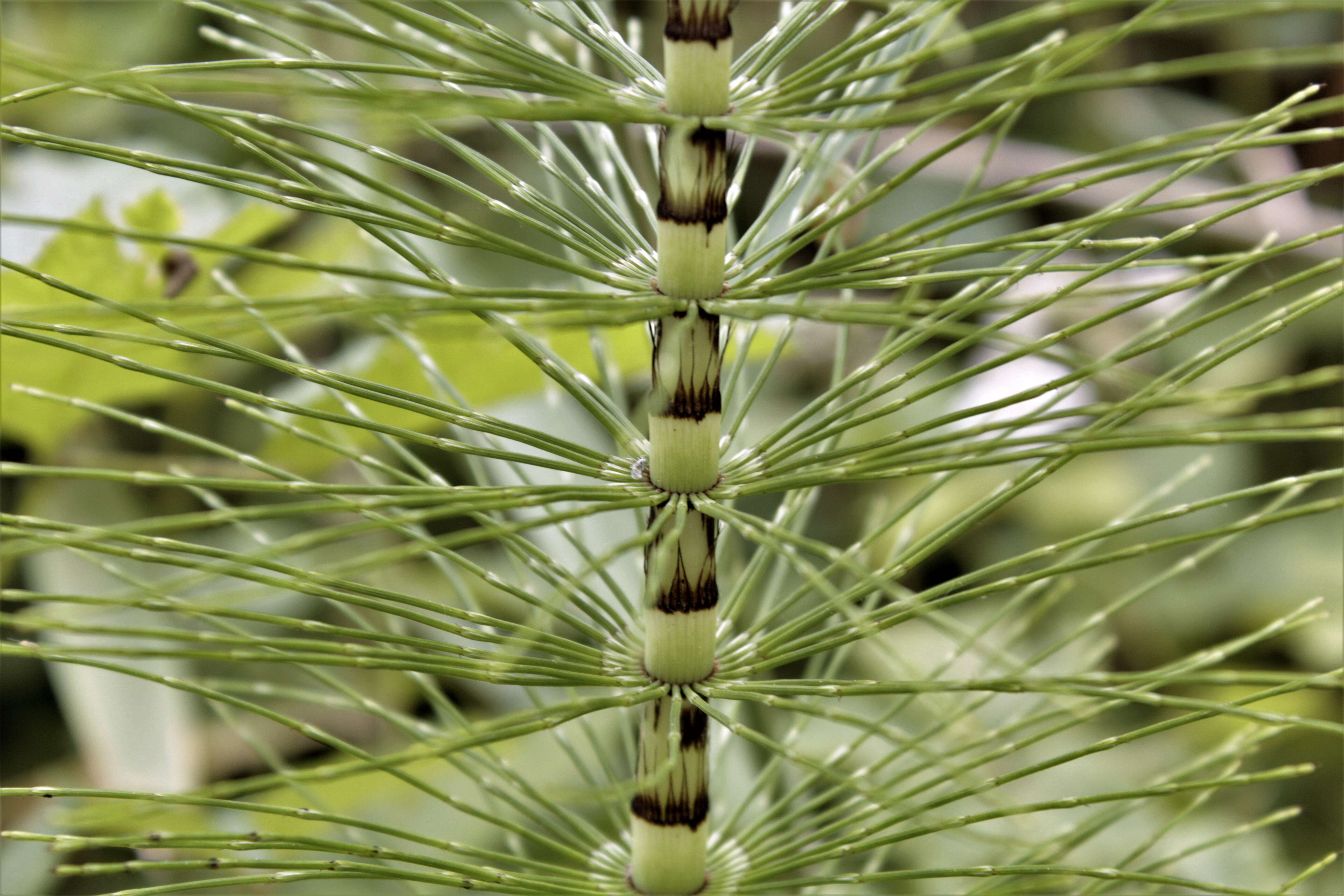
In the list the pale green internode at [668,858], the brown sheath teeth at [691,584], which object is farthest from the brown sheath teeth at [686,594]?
the pale green internode at [668,858]

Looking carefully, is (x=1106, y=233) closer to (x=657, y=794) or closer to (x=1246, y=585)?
(x=1246, y=585)

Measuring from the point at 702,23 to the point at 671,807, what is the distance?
0.34 meters

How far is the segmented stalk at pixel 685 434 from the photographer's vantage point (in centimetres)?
46

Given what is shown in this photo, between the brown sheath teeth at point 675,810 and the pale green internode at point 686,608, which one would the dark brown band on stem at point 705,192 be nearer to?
the pale green internode at point 686,608

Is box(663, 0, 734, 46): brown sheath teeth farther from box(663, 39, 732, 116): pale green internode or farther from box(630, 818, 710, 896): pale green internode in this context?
box(630, 818, 710, 896): pale green internode

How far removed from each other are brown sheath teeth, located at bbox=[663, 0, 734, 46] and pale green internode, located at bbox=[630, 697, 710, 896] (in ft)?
0.91

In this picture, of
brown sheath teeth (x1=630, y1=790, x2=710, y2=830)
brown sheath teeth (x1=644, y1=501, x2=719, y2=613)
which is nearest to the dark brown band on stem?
brown sheath teeth (x1=644, y1=501, x2=719, y2=613)

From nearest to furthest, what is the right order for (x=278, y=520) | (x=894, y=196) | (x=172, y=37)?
(x=278, y=520), (x=172, y=37), (x=894, y=196)

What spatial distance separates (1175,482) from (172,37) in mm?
1300

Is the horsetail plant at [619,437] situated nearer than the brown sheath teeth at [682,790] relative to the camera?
Yes

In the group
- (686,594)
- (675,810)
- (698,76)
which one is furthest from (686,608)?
(698,76)

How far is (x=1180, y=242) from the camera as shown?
1.58 m

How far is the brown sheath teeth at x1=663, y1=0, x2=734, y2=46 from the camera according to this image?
1.49 feet

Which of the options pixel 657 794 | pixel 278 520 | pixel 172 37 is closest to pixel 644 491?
pixel 657 794
